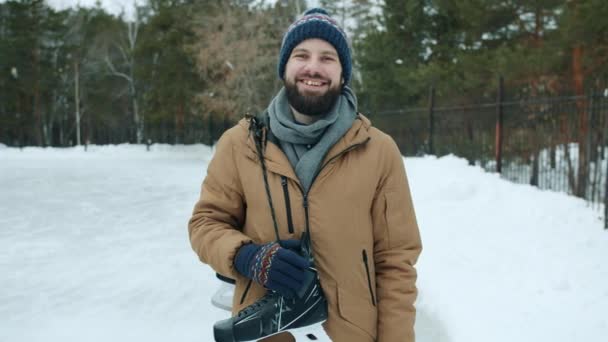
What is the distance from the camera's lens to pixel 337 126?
178 cm

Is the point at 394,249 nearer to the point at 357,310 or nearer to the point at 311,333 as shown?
the point at 357,310

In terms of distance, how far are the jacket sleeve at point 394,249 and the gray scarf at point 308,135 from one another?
0.20 meters

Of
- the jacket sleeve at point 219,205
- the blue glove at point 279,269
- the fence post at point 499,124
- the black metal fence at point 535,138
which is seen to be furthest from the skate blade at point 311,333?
the fence post at point 499,124

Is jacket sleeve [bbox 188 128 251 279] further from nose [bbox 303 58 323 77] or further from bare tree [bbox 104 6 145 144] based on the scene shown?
bare tree [bbox 104 6 145 144]

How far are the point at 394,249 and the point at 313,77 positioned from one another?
2.33ft

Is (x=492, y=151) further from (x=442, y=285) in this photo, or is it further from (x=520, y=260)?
(x=442, y=285)

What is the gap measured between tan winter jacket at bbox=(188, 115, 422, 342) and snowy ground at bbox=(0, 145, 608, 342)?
1.95 meters

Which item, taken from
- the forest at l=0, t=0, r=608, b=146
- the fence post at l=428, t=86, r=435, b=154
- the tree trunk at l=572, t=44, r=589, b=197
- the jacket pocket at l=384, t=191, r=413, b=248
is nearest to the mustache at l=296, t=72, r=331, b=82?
the jacket pocket at l=384, t=191, r=413, b=248

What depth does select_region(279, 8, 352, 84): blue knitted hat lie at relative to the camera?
1859 millimetres

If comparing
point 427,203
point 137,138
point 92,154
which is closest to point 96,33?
point 137,138

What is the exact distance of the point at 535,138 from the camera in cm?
784

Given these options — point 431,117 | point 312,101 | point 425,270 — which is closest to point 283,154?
point 312,101

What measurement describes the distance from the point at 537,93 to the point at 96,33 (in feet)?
117

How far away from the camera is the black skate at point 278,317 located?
1.53m
